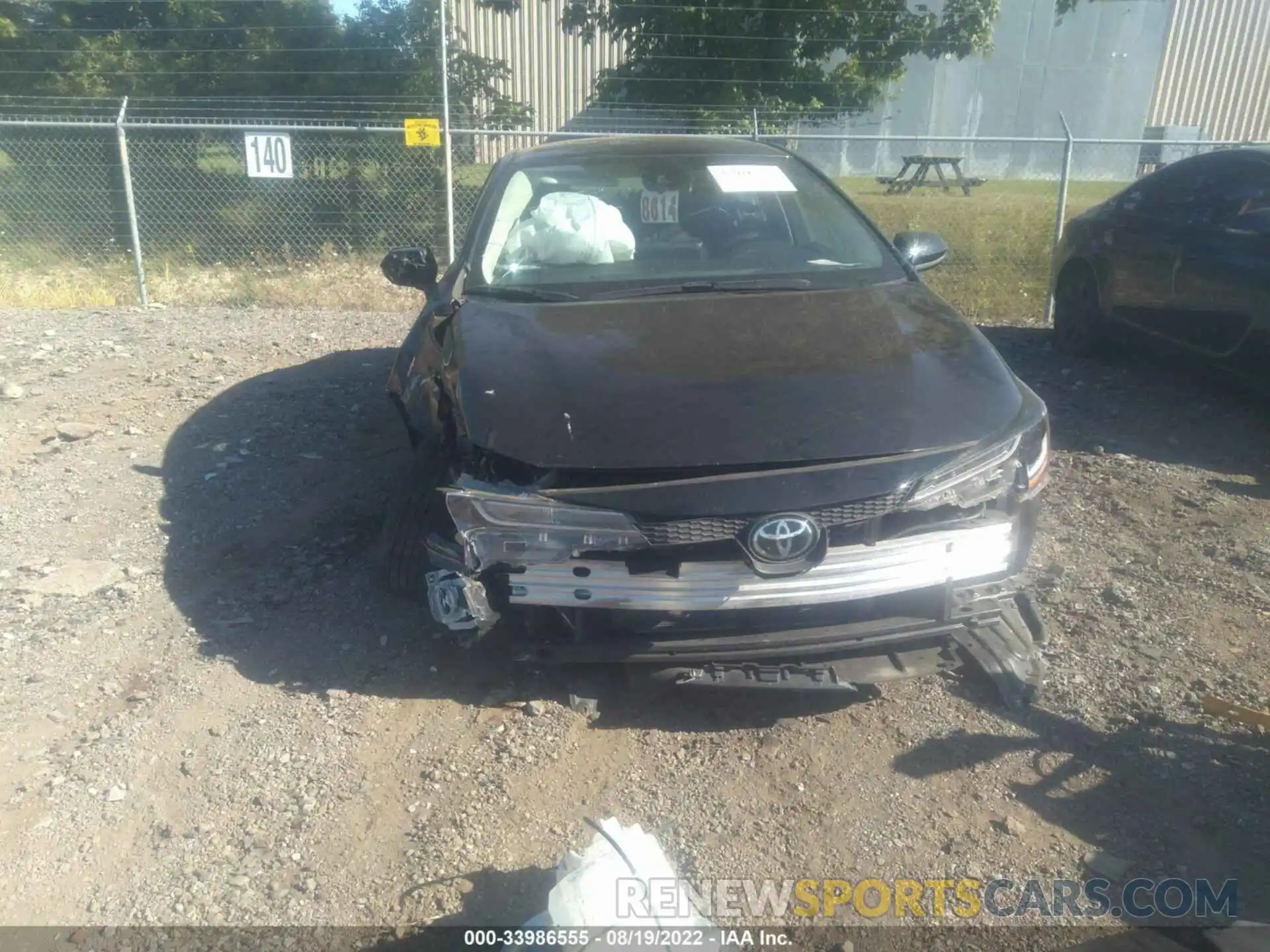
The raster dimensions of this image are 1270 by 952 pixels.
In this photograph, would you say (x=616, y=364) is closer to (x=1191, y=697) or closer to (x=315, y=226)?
(x=1191, y=697)

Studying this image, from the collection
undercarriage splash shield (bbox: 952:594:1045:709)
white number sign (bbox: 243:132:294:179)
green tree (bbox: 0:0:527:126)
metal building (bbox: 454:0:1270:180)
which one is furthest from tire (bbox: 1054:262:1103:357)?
metal building (bbox: 454:0:1270:180)

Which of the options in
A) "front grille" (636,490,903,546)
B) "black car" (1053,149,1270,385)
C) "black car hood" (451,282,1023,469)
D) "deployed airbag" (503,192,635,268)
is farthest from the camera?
"black car" (1053,149,1270,385)

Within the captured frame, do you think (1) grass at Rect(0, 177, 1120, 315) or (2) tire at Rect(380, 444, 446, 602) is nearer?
(2) tire at Rect(380, 444, 446, 602)

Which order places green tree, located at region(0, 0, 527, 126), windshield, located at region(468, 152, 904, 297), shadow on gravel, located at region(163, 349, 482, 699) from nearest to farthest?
1. shadow on gravel, located at region(163, 349, 482, 699)
2. windshield, located at region(468, 152, 904, 297)
3. green tree, located at region(0, 0, 527, 126)

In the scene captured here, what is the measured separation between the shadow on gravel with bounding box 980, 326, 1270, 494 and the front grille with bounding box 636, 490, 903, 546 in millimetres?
3221

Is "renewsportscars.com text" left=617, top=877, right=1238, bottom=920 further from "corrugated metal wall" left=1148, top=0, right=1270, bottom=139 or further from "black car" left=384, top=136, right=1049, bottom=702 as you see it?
"corrugated metal wall" left=1148, top=0, right=1270, bottom=139

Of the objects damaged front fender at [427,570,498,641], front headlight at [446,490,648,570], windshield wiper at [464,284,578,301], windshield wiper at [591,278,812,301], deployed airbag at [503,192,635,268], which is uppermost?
deployed airbag at [503,192,635,268]

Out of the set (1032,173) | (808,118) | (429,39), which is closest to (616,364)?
(808,118)

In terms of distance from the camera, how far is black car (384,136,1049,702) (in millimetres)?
2814

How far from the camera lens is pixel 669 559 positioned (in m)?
2.85

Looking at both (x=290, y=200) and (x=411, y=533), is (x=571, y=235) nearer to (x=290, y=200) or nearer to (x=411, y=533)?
(x=411, y=533)

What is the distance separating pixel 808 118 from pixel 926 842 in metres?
11.7

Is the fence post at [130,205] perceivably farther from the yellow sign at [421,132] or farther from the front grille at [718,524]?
the front grille at [718,524]

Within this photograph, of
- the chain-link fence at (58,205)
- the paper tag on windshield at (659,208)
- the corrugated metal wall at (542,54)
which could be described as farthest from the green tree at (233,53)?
the paper tag on windshield at (659,208)
